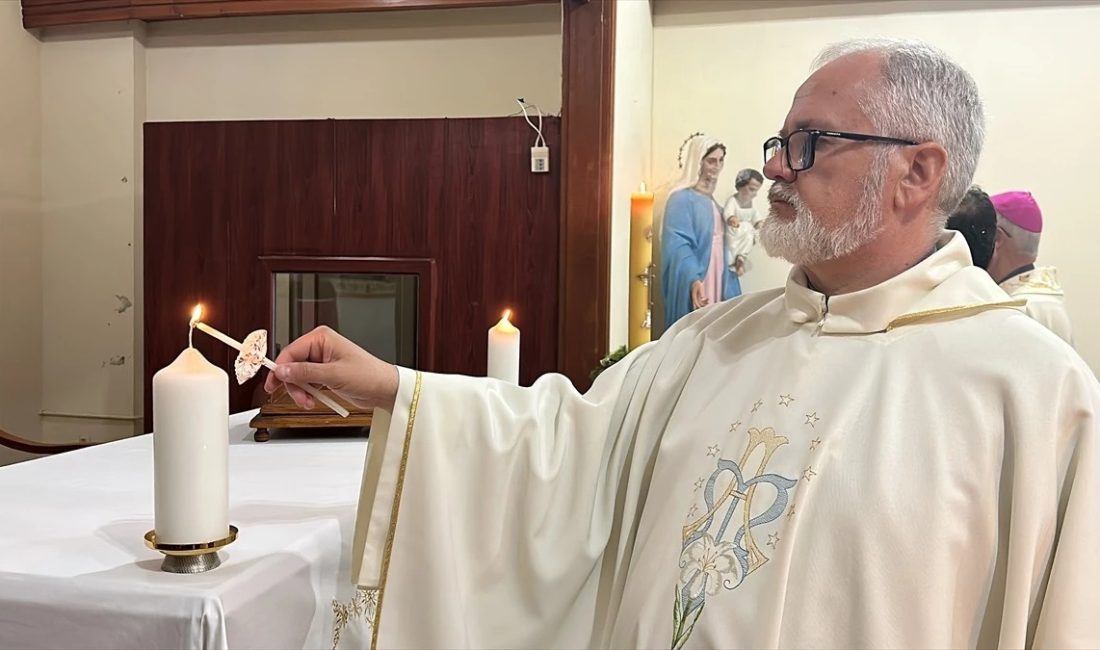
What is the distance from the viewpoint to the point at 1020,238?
143 inches

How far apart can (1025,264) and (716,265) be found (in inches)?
47.9

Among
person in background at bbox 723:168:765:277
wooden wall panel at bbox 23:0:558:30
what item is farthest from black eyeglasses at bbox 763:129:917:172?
wooden wall panel at bbox 23:0:558:30

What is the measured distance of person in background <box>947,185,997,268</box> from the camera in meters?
2.93

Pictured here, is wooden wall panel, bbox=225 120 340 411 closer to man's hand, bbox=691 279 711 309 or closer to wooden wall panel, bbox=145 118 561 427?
wooden wall panel, bbox=145 118 561 427

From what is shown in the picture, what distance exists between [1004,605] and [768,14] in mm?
3494

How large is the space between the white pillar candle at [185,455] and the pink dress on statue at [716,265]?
3.13m

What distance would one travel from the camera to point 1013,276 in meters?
3.46

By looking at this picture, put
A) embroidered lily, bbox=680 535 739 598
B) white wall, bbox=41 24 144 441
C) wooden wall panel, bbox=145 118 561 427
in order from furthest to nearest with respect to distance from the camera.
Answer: white wall, bbox=41 24 144 441
wooden wall panel, bbox=145 118 561 427
embroidered lily, bbox=680 535 739 598

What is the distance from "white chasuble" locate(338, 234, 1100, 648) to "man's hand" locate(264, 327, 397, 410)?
33 millimetres

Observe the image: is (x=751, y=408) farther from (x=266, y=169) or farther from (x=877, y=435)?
(x=266, y=169)

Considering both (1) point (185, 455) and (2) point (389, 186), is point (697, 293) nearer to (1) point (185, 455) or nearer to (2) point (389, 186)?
(2) point (389, 186)

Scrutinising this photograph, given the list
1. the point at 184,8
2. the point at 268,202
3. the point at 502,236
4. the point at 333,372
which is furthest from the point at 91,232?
the point at 333,372

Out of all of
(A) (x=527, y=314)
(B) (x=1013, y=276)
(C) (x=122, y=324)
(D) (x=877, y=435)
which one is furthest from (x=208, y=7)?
(D) (x=877, y=435)

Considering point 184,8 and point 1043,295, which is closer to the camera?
point 1043,295
